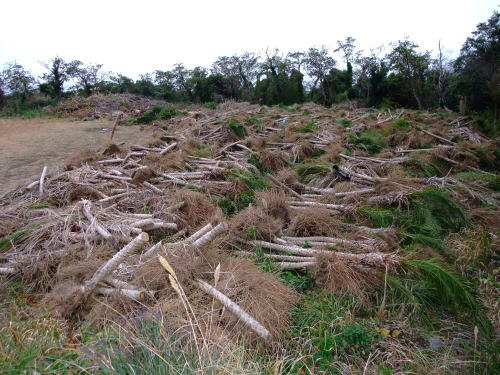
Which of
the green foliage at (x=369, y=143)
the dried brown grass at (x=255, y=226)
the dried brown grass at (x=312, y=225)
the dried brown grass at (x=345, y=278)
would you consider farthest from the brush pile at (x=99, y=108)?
the dried brown grass at (x=345, y=278)

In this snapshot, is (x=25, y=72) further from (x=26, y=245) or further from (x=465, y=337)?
(x=465, y=337)

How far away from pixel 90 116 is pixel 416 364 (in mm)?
21126

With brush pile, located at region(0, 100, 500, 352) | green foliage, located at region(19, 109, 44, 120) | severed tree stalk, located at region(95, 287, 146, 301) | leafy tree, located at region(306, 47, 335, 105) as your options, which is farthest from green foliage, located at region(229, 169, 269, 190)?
leafy tree, located at region(306, 47, 335, 105)

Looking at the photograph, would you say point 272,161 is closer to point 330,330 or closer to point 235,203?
point 235,203

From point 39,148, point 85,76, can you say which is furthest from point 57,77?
point 39,148

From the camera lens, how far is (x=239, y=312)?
225cm

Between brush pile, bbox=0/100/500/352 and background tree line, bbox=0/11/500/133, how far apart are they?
1100cm

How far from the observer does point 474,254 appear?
11.0ft

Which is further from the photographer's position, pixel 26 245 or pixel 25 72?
pixel 25 72

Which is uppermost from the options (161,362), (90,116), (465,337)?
(90,116)

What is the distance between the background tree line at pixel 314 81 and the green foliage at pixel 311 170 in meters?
11.3

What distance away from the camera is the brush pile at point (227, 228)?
8.18ft

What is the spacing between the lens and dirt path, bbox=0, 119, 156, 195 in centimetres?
695

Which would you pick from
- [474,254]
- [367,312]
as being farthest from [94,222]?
[474,254]
